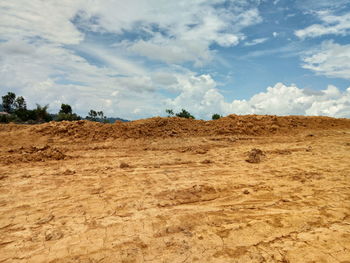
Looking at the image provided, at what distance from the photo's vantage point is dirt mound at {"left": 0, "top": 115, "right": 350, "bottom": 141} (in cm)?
1077

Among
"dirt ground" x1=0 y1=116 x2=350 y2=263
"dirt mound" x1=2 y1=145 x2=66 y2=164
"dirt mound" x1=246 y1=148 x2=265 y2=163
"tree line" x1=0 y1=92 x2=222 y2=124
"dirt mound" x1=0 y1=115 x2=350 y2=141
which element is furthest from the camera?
"tree line" x1=0 y1=92 x2=222 y2=124

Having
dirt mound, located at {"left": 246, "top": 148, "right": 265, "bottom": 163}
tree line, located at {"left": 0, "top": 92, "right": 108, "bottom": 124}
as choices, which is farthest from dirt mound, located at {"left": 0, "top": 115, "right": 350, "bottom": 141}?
tree line, located at {"left": 0, "top": 92, "right": 108, "bottom": 124}

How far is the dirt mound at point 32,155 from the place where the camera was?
7.07 m

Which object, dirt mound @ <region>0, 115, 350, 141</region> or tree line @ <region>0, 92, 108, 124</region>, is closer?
dirt mound @ <region>0, 115, 350, 141</region>

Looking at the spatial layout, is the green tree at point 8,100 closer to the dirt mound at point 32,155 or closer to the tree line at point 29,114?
the tree line at point 29,114

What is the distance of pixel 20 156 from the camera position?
7.29m

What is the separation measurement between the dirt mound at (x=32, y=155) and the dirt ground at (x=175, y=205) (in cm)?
4

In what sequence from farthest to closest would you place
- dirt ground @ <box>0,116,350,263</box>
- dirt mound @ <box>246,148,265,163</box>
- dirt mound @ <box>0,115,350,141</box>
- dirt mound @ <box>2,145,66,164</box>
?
dirt mound @ <box>0,115,350,141</box>
dirt mound @ <box>246,148,265,163</box>
dirt mound @ <box>2,145,66,164</box>
dirt ground @ <box>0,116,350,263</box>

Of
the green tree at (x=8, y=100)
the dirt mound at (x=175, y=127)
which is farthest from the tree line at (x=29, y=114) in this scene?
the dirt mound at (x=175, y=127)

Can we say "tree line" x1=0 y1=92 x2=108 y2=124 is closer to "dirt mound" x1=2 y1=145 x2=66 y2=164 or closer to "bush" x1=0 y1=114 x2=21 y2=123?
"bush" x1=0 y1=114 x2=21 y2=123

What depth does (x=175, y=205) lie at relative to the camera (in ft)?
13.7

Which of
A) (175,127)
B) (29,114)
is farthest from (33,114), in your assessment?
(175,127)

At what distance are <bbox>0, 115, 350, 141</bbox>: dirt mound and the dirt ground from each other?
199cm

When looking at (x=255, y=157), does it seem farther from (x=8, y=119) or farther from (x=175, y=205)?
(x=8, y=119)
